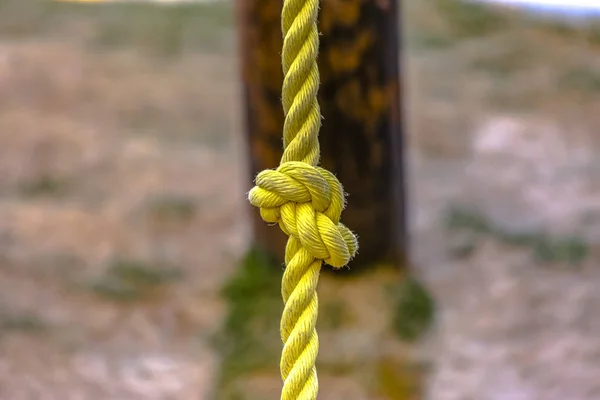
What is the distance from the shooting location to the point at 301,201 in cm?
54

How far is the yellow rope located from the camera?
518 millimetres

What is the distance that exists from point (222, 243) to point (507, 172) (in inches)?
32.7

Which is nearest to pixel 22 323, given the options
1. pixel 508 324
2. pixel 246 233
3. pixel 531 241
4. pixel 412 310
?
pixel 246 233

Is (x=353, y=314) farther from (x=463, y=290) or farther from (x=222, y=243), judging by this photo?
(x=222, y=243)

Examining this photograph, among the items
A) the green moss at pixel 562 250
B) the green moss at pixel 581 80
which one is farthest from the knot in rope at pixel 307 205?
the green moss at pixel 581 80

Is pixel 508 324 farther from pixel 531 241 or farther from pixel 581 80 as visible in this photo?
pixel 581 80

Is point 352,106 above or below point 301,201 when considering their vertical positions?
above

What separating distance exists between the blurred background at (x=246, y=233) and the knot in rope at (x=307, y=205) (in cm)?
86

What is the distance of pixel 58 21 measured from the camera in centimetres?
321

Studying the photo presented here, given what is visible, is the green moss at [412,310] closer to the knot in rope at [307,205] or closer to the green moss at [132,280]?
the green moss at [132,280]

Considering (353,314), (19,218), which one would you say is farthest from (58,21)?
(353,314)

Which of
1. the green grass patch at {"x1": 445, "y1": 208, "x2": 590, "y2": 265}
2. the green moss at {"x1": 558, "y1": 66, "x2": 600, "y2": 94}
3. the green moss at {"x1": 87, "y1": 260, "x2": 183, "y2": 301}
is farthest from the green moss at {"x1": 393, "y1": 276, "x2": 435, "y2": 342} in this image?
the green moss at {"x1": 558, "y1": 66, "x2": 600, "y2": 94}

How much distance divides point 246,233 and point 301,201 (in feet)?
4.45

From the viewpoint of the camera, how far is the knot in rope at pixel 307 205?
0.53 metres
